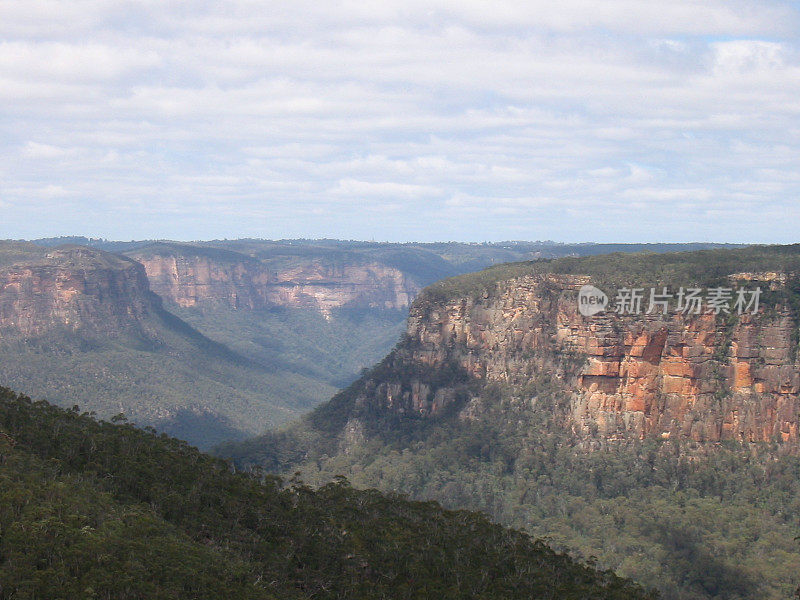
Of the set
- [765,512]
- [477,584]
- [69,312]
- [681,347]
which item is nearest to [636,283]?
[681,347]

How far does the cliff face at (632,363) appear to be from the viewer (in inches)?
4077

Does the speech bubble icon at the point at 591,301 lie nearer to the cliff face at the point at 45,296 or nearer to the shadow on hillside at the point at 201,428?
the shadow on hillside at the point at 201,428

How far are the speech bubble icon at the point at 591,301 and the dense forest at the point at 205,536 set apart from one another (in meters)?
50.0

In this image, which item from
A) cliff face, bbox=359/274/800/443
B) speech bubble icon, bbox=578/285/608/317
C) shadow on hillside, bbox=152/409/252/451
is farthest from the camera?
shadow on hillside, bbox=152/409/252/451

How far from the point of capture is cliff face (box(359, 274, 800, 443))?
104 m

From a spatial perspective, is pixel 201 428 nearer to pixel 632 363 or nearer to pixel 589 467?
pixel 589 467

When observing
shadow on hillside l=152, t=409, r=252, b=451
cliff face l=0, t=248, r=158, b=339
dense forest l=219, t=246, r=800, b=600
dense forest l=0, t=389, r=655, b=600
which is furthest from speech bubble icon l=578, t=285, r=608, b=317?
cliff face l=0, t=248, r=158, b=339

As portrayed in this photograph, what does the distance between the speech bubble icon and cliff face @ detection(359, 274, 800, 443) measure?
106cm

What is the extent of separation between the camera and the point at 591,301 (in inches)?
4589

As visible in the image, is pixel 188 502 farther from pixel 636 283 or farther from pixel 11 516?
pixel 636 283

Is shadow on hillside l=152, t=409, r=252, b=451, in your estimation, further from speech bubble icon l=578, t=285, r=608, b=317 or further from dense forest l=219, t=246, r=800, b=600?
speech bubble icon l=578, t=285, r=608, b=317

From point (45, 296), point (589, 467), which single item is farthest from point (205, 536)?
point (45, 296)

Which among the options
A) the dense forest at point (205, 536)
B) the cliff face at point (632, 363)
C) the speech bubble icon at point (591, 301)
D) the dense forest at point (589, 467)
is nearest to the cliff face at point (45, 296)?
the dense forest at point (589, 467)

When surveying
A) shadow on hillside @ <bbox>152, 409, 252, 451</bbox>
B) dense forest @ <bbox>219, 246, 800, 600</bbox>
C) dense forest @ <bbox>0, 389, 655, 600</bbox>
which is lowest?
shadow on hillside @ <bbox>152, 409, 252, 451</bbox>
